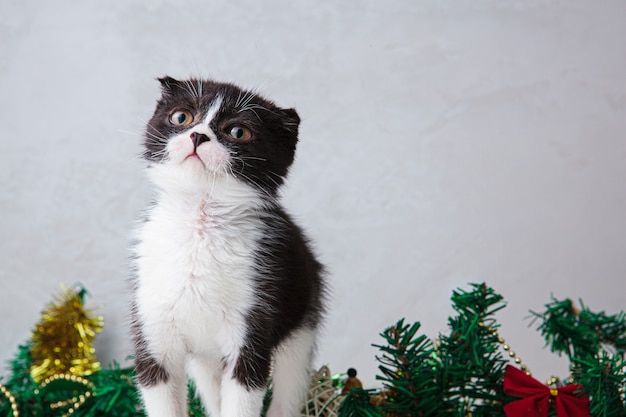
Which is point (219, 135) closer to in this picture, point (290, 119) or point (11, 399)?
point (290, 119)

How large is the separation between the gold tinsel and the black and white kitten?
2.29 ft

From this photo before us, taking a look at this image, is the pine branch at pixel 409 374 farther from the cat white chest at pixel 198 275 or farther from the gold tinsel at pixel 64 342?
the gold tinsel at pixel 64 342

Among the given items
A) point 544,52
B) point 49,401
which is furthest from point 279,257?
point 544,52

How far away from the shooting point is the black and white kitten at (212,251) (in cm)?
82


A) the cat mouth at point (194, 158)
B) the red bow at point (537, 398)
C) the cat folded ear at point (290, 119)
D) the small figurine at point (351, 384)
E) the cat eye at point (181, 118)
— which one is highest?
the cat folded ear at point (290, 119)

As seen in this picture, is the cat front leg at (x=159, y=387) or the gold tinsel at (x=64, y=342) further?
the gold tinsel at (x=64, y=342)

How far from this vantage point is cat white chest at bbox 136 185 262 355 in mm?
818

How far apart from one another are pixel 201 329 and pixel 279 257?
132 millimetres

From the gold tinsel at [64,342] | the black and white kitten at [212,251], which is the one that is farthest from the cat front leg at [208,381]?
the gold tinsel at [64,342]

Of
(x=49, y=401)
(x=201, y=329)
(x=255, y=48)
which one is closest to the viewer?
(x=201, y=329)

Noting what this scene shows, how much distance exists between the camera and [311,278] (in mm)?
963

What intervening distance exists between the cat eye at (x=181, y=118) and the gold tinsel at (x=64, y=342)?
2.64 feet

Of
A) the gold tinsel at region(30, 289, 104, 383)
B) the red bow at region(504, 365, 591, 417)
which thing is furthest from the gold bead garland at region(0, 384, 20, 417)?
the red bow at region(504, 365, 591, 417)

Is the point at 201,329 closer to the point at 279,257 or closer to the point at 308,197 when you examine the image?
the point at 279,257
